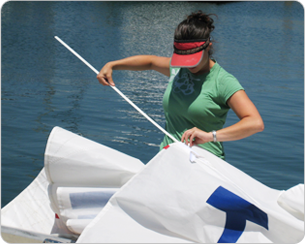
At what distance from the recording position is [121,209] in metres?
1.81

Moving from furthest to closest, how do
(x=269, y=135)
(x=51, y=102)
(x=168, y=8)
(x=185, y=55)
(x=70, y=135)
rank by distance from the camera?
(x=168, y=8) < (x=51, y=102) < (x=269, y=135) < (x=70, y=135) < (x=185, y=55)

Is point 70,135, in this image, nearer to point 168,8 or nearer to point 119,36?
point 119,36

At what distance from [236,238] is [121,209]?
0.52 metres

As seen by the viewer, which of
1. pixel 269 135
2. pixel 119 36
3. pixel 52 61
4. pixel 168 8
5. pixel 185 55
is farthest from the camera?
pixel 168 8

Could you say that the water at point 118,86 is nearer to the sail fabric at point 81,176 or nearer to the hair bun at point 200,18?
the hair bun at point 200,18

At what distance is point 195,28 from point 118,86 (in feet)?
23.6

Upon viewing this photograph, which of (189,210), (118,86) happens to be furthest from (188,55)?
(118,86)

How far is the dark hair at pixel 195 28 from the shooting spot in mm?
1933

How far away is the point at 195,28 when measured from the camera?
1942 mm

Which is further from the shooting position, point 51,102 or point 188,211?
point 51,102

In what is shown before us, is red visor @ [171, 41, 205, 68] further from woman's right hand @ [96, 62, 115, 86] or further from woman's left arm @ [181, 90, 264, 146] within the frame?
woman's right hand @ [96, 62, 115, 86]

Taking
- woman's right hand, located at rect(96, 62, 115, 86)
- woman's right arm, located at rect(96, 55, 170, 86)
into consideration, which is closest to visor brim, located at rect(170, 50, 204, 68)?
woman's right arm, located at rect(96, 55, 170, 86)

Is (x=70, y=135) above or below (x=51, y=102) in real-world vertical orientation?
above

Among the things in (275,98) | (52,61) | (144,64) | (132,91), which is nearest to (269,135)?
(275,98)
